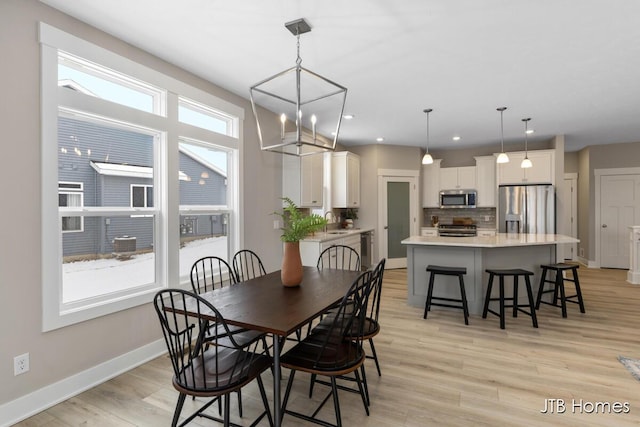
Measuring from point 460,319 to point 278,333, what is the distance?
122 inches

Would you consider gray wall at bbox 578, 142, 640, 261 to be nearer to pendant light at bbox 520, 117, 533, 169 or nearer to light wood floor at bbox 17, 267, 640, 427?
pendant light at bbox 520, 117, 533, 169

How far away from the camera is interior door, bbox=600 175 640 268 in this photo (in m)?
6.88

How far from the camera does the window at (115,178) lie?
232 cm

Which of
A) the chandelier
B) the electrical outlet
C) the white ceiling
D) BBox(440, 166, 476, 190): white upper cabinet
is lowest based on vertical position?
the electrical outlet

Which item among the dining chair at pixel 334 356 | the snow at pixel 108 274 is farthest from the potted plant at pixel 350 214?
the dining chair at pixel 334 356

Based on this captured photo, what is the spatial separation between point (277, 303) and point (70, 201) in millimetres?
1783

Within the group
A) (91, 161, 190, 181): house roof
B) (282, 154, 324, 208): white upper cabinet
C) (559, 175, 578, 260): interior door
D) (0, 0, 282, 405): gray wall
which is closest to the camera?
(0, 0, 282, 405): gray wall

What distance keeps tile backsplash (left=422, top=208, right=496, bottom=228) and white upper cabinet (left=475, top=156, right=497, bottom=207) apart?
0.39 m

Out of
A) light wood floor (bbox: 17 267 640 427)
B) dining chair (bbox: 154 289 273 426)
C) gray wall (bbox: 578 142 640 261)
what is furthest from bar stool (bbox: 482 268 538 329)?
gray wall (bbox: 578 142 640 261)

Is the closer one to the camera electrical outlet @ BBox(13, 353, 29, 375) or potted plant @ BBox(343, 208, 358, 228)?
electrical outlet @ BBox(13, 353, 29, 375)

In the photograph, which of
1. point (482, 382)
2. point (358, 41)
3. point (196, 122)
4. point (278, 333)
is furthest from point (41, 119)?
point (482, 382)

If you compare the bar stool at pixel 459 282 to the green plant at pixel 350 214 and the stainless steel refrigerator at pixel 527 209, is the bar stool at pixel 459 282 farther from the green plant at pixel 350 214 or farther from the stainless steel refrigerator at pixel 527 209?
the stainless steel refrigerator at pixel 527 209

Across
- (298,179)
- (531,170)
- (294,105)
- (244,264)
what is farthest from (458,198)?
(244,264)

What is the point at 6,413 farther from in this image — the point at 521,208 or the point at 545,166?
the point at 545,166
